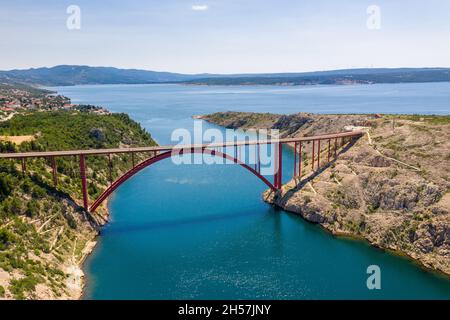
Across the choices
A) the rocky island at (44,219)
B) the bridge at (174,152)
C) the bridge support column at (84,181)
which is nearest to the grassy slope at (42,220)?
the rocky island at (44,219)

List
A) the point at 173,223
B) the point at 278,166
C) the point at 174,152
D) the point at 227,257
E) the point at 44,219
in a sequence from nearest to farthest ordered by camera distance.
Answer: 1. the point at 227,257
2. the point at 44,219
3. the point at 174,152
4. the point at 173,223
5. the point at 278,166

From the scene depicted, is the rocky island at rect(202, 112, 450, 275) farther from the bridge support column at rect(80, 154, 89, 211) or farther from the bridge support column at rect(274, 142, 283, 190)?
the bridge support column at rect(80, 154, 89, 211)

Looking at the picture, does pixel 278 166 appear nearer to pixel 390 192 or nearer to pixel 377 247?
pixel 390 192

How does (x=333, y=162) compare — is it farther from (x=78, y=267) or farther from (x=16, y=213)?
(x=16, y=213)

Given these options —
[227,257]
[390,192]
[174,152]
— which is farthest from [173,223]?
[390,192]

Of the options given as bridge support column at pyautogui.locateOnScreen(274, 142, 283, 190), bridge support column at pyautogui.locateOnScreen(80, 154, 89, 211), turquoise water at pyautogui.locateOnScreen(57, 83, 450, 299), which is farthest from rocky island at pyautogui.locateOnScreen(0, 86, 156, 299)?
bridge support column at pyautogui.locateOnScreen(274, 142, 283, 190)

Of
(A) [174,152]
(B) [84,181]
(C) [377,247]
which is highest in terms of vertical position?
(A) [174,152]

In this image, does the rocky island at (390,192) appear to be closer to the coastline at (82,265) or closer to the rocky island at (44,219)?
the coastline at (82,265)

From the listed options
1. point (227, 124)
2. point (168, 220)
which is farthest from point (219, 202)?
point (227, 124)

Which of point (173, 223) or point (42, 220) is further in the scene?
point (173, 223)
